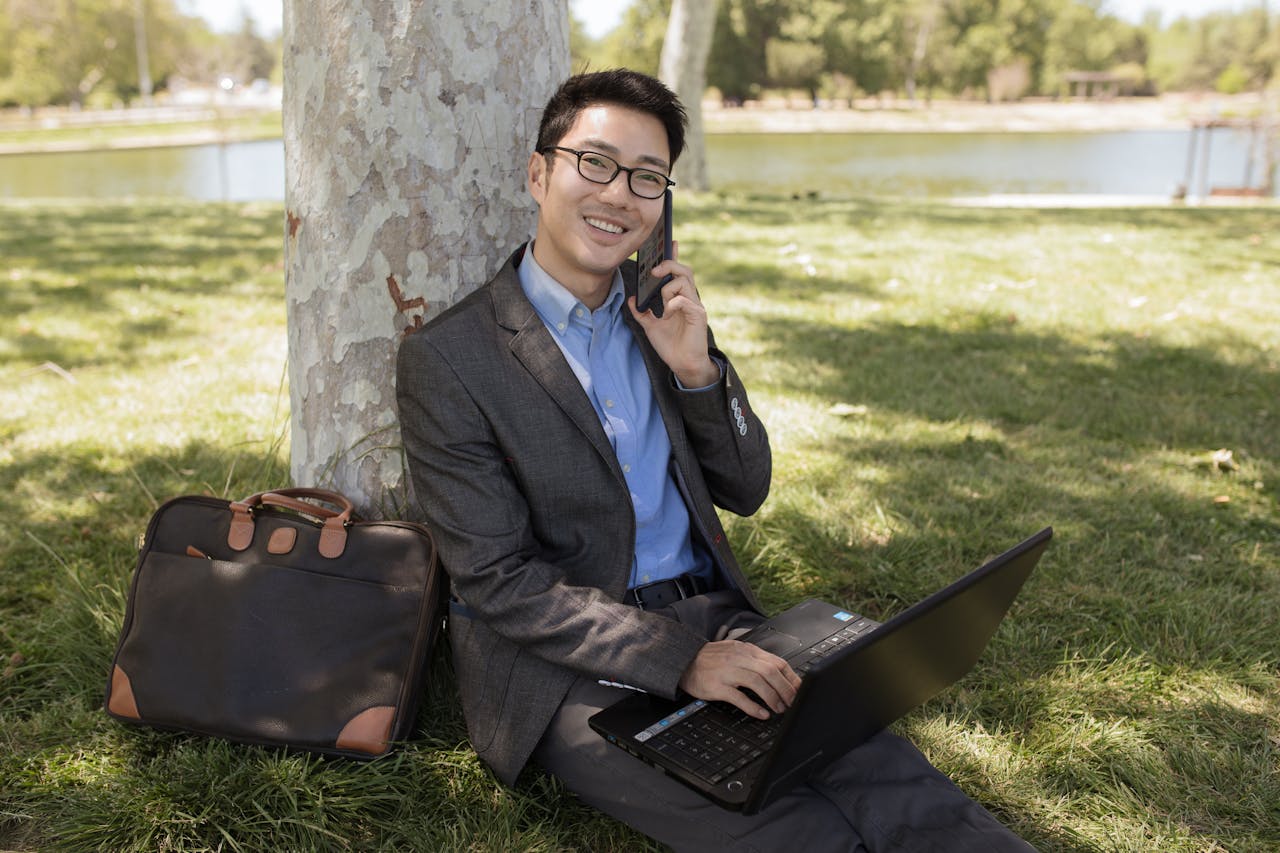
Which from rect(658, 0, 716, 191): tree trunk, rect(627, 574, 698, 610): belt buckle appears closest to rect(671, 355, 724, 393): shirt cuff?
rect(627, 574, 698, 610): belt buckle

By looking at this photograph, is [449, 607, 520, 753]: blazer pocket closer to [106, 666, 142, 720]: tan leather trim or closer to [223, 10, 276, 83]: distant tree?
[106, 666, 142, 720]: tan leather trim

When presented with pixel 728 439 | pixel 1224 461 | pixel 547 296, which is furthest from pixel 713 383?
pixel 1224 461

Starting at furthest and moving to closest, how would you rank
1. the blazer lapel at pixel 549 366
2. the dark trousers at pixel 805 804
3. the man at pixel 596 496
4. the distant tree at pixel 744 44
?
the distant tree at pixel 744 44
the blazer lapel at pixel 549 366
the man at pixel 596 496
the dark trousers at pixel 805 804


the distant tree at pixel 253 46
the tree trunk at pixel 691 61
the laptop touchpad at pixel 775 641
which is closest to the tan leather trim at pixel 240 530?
the laptop touchpad at pixel 775 641

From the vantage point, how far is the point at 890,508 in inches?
153

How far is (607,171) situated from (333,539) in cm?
113

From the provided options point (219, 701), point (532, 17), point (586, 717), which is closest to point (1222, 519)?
point (586, 717)

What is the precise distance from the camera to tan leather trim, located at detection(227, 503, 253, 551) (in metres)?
2.55

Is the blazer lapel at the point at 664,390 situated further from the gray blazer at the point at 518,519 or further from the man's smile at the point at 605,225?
the man's smile at the point at 605,225

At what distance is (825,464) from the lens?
169 inches

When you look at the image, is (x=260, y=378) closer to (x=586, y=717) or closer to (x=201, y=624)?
(x=201, y=624)

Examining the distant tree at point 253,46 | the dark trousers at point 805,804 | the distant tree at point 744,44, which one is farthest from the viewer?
the distant tree at point 253,46

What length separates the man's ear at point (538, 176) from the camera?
239 centimetres

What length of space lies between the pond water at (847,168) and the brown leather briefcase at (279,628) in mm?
14512
